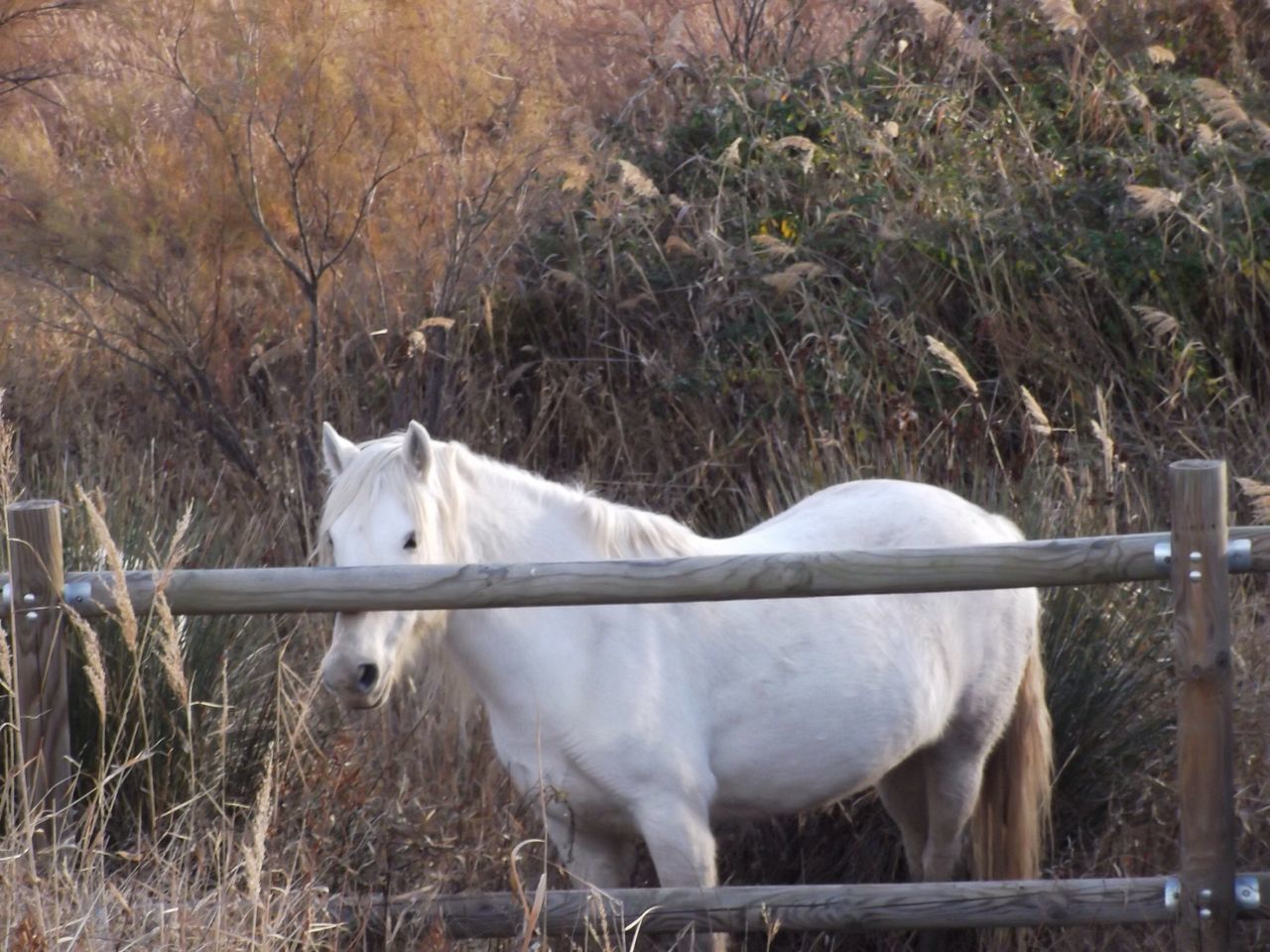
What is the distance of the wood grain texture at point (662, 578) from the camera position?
2678 millimetres

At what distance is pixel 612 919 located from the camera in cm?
280

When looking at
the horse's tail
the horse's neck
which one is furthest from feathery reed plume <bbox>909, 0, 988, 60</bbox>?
the horse's neck

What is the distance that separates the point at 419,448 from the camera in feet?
10.1

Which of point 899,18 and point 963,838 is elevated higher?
point 899,18

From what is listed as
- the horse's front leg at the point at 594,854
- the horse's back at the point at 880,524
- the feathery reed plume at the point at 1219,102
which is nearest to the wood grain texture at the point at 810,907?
the horse's front leg at the point at 594,854

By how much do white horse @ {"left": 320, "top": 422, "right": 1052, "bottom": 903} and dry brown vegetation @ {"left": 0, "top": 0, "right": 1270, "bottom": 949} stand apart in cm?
64

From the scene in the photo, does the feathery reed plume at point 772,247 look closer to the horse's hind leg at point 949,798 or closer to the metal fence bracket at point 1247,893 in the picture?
the horse's hind leg at point 949,798

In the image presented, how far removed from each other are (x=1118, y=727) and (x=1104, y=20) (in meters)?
4.85

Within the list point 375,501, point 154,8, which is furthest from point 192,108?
point 375,501

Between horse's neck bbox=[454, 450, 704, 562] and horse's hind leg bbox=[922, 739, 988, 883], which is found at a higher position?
horse's neck bbox=[454, 450, 704, 562]

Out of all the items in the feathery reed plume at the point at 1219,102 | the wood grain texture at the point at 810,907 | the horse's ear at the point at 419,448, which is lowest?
the wood grain texture at the point at 810,907

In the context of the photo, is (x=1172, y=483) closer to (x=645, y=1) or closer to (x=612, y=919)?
(x=612, y=919)

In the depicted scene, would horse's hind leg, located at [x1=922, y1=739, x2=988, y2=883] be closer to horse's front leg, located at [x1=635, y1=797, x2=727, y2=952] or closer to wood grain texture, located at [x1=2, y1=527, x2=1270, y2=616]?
horse's front leg, located at [x1=635, y1=797, x2=727, y2=952]

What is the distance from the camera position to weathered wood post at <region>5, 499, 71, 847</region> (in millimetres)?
2746
